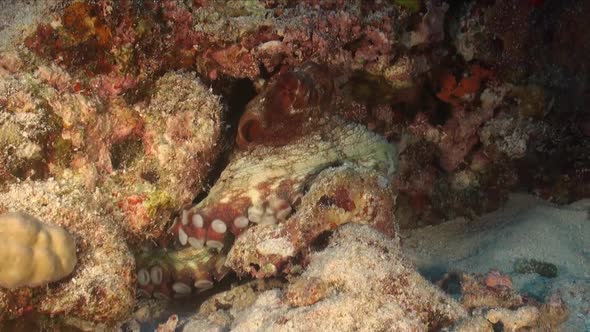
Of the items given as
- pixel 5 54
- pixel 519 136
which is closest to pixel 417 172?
pixel 519 136

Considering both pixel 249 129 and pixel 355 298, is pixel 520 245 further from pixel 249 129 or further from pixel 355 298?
pixel 249 129

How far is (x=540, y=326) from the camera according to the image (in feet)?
10.1

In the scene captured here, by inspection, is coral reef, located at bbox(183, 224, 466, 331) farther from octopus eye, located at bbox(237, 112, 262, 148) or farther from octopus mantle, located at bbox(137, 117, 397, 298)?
octopus eye, located at bbox(237, 112, 262, 148)

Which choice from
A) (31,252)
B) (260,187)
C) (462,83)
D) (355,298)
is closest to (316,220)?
(260,187)

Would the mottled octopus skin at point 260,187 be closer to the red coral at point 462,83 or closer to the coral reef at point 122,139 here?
the coral reef at point 122,139

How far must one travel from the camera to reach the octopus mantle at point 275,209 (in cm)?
333

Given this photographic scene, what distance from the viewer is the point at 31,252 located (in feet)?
7.72

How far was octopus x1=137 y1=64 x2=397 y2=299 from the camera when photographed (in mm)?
3344

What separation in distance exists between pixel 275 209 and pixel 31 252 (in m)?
1.65

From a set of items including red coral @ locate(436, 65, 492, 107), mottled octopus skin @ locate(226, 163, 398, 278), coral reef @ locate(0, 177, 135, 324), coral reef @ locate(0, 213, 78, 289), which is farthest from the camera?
red coral @ locate(436, 65, 492, 107)

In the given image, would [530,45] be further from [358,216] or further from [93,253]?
[93,253]

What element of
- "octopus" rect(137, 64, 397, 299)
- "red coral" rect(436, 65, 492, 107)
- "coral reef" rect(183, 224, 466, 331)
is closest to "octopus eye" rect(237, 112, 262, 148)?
"octopus" rect(137, 64, 397, 299)

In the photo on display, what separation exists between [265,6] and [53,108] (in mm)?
1887

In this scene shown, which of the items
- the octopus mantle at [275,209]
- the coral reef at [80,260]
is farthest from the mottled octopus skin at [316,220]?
the coral reef at [80,260]
